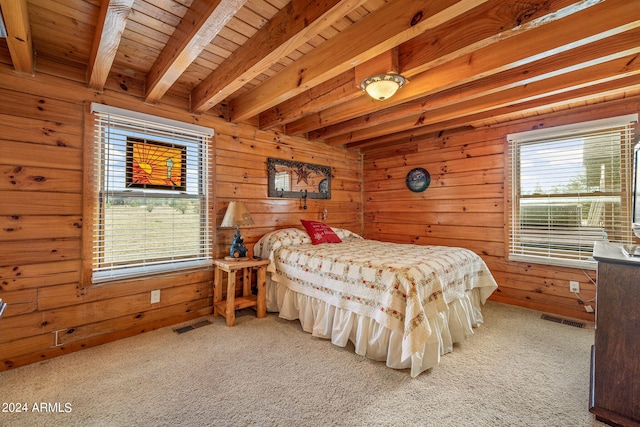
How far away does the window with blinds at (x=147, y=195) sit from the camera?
93.4 inches

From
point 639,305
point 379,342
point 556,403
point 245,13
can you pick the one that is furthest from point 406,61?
point 556,403

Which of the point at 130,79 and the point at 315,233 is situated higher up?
the point at 130,79

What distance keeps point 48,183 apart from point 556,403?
3.75 m

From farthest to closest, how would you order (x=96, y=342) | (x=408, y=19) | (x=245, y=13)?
(x=96, y=342) → (x=245, y=13) → (x=408, y=19)

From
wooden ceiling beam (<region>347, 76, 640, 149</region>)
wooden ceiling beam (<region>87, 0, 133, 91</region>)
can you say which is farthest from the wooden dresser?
wooden ceiling beam (<region>87, 0, 133, 91</region>)

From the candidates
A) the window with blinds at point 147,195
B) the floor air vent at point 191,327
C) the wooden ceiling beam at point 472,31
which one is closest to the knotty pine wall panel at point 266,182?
the window with blinds at point 147,195

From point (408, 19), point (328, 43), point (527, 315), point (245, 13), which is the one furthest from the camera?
point (527, 315)

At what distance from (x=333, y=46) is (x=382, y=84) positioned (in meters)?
0.43

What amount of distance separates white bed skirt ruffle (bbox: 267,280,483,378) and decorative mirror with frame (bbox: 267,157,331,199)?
4.25 ft

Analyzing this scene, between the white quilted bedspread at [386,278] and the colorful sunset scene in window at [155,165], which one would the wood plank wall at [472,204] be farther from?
the colorful sunset scene in window at [155,165]

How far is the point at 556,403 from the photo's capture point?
1.62 metres

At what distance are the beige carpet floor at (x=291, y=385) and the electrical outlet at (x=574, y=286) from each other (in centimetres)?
68

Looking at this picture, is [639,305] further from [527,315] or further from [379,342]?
[527,315]

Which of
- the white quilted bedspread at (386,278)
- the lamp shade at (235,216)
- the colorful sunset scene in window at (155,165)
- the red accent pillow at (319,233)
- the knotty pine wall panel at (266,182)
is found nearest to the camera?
the white quilted bedspread at (386,278)
